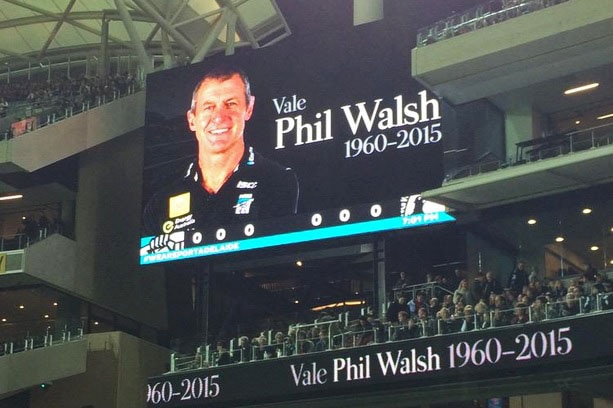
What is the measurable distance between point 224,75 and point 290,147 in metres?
2.85

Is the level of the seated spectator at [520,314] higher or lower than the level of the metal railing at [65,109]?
lower

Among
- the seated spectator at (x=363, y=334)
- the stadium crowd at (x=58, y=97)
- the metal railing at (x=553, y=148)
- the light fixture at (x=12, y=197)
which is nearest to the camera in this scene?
the metal railing at (x=553, y=148)

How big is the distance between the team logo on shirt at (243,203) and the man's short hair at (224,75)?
8.01 ft

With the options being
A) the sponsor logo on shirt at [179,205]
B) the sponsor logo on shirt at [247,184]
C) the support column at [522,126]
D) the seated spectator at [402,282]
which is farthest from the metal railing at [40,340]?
the support column at [522,126]

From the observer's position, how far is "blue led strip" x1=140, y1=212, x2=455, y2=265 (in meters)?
26.2

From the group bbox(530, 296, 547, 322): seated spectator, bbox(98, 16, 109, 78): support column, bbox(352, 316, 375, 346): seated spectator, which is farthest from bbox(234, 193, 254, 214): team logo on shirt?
bbox(98, 16, 109, 78): support column

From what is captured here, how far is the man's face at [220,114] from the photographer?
29.6 metres

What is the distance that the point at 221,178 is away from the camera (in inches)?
1150

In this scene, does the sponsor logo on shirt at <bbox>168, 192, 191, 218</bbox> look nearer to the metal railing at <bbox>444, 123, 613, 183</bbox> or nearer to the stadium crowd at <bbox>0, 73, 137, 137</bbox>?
the stadium crowd at <bbox>0, 73, 137, 137</bbox>

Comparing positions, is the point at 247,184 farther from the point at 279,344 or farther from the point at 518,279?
the point at 518,279

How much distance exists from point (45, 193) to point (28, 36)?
422 inches

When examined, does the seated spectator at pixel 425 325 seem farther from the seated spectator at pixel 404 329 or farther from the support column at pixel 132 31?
the support column at pixel 132 31

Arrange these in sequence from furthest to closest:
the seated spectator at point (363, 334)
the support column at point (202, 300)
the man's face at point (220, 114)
Result: the man's face at point (220, 114) → the support column at point (202, 300) → the seated spectator at point (363, 334)

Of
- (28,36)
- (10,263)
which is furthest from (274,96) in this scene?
(28,36)
